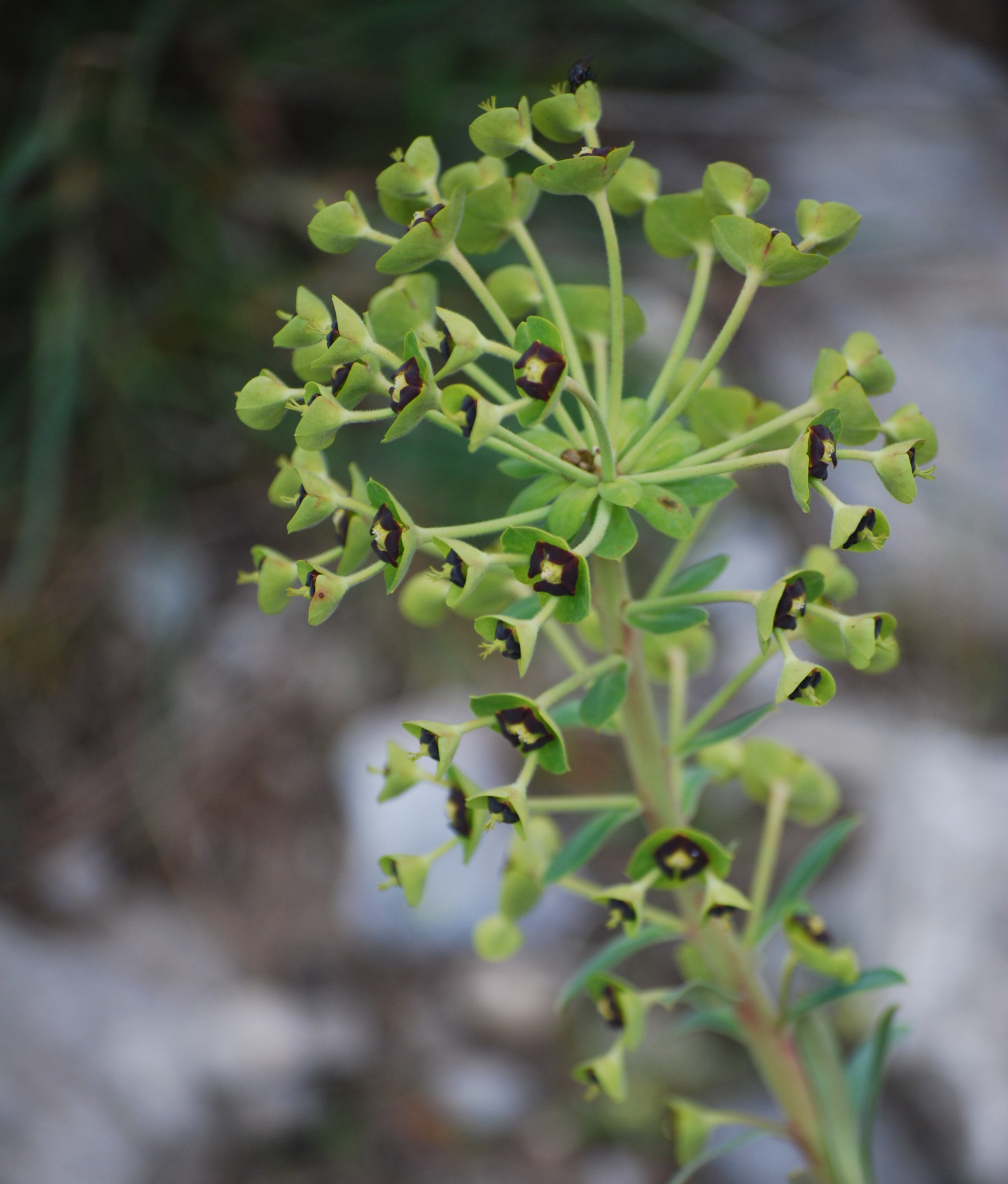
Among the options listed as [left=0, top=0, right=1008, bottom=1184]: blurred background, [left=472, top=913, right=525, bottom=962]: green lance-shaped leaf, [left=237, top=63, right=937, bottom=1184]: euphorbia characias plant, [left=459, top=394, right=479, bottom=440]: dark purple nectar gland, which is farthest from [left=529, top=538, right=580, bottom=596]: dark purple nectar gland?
[left=0, top=0, right=1008, bottom=1184]: blurred background

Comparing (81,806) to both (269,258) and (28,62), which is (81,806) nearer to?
(269,258)

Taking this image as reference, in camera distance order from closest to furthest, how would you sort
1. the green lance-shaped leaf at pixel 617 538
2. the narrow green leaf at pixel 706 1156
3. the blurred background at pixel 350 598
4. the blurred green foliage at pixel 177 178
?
1. the green lance-shaped leaf at pixel 617 538
2. the narrow green leaf at pixel 706 1156
3. the blurred background at pixel 350 598
4. the blurred green foliage at pixel 177 178

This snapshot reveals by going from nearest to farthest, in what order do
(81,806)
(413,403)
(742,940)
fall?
(413,403) → (742,940) → (81,806)

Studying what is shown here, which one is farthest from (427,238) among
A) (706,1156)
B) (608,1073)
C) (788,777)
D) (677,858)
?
(706,1156)

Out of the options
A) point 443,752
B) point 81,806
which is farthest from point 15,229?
point 443,752

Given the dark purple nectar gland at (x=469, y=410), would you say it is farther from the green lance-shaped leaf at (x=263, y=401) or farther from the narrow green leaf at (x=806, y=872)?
the narrow green leaf at (x=806, y=872)

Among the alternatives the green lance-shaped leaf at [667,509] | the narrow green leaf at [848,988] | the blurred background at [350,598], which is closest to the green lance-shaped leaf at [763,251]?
the green lance-shaped leaf at [667,509]
